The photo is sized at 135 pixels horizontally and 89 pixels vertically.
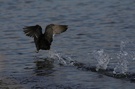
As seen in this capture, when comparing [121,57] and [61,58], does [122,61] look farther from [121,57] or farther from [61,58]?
[61,58]

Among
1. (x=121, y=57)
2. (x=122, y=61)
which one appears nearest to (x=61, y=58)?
(x=121, y=57)

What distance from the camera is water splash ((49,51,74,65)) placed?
11.8 metres

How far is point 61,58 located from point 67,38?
197 centimetres

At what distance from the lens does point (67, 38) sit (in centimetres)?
1404

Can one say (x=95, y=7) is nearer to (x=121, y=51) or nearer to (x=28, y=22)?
(x=28, y=22)

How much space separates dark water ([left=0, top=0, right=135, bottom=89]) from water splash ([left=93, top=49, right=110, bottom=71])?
108 mm

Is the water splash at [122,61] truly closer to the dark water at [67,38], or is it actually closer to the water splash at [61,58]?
the dark water at [67,38]

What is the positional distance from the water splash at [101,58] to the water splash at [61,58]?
555 mm

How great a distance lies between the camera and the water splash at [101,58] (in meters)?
11.0

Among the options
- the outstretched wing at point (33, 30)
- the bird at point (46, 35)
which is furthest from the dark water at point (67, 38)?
the outstretched wing at point (33, 30)

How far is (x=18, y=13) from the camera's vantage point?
59.0ft

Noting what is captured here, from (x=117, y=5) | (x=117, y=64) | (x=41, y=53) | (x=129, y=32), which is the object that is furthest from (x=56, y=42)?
(x=117, y=5)

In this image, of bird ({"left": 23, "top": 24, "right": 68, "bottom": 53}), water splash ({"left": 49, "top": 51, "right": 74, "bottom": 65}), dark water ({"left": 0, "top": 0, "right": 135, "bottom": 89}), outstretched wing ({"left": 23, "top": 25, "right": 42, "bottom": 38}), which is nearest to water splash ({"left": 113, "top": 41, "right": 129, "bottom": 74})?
dark water ({"left": 0, "top": 0, "right": 135, "bottom": 89})

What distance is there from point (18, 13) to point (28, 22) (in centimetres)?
166
